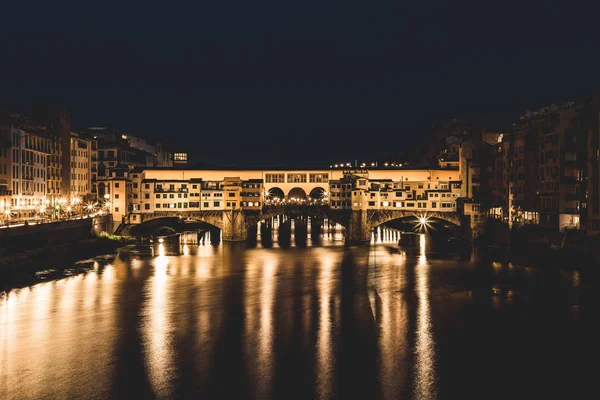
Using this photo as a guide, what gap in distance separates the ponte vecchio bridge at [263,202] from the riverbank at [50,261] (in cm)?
874

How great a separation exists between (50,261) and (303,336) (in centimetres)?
2067

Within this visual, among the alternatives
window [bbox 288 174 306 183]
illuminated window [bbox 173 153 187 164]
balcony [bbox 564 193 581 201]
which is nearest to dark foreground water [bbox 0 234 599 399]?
balcony [bbox 564 193 581 201]

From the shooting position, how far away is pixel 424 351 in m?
20.7

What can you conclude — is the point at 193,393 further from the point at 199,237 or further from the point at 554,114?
the point at 199,237

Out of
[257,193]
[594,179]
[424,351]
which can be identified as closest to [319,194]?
[257,193]

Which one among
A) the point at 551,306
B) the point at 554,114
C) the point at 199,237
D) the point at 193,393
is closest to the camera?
the point at 193,393

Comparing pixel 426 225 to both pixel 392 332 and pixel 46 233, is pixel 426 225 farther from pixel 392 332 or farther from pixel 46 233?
Result: pixel 392 332

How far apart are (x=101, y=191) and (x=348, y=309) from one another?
1844 inches

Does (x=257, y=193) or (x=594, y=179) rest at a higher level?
(x=594, y=179)

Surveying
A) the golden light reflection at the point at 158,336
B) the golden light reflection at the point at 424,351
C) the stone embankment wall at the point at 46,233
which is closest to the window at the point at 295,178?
the stone embankment wall at the point at 46,233

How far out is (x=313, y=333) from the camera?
23.0 metres

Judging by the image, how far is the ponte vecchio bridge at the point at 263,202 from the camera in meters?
57.1

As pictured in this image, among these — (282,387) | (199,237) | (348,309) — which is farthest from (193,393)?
(199,237)

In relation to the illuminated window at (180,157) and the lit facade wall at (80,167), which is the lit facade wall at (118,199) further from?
the illuminated window at (180,157)
